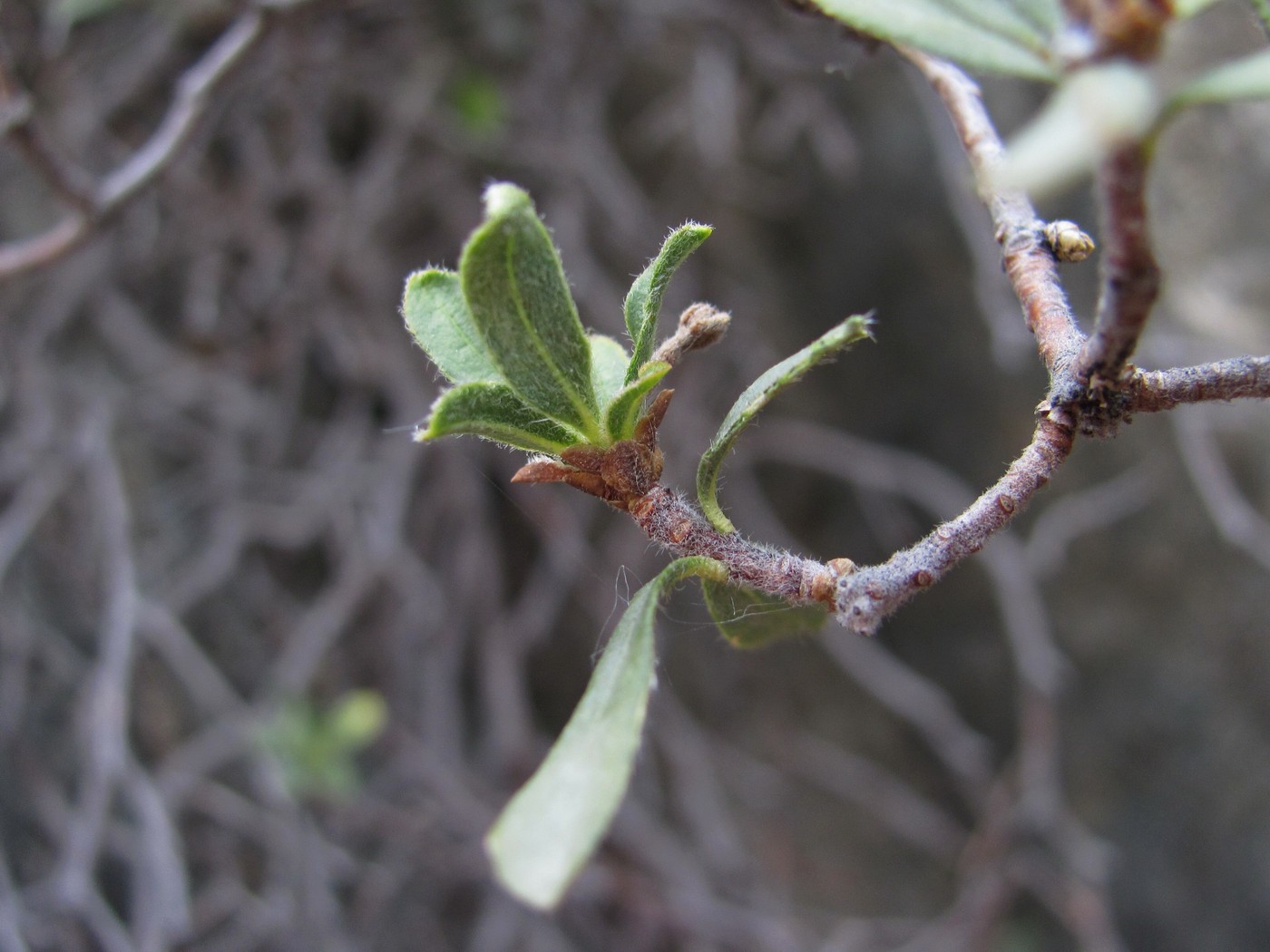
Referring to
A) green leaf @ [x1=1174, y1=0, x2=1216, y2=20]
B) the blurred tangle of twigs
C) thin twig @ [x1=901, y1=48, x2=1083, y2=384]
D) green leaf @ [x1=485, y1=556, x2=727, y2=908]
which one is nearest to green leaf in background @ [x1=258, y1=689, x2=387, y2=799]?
the blurred tangle of twigs

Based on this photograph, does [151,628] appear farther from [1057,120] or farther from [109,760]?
[1057,120]

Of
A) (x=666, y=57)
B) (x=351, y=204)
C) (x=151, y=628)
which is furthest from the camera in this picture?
(x=666, y=57)

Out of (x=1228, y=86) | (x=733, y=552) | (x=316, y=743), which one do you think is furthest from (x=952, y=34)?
(x=316, y=743)

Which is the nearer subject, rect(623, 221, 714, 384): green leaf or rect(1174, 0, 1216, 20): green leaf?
rect(1174, 0, 1216, 20): green leaf

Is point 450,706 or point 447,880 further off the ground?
point 450,706

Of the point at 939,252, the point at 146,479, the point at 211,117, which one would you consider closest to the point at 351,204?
the point at 211,117

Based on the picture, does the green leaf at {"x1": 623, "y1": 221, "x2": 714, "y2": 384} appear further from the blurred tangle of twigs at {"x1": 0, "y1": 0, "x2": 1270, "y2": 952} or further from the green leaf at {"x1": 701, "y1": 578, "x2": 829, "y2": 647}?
the blurred tangle of twigs at {"x1": 0, "y1": 0, "x2": 1270, "y2": 952}
